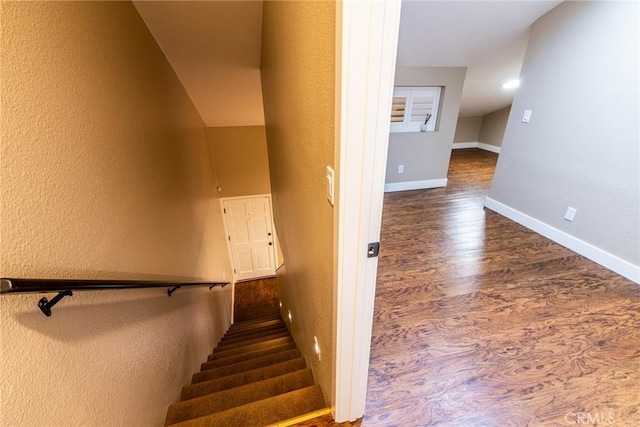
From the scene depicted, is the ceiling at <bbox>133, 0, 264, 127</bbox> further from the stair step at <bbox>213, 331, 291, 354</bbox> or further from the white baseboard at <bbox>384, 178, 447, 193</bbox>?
the stair step at <bbox>213, 331, 291, 354</bbox>

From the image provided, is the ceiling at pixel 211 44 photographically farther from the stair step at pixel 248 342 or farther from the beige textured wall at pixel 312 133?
the stair step at pixel 248 342

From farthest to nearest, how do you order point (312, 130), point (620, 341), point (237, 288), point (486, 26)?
point (237, 288), point (486, 26), point (620, 341), point (312, 130)

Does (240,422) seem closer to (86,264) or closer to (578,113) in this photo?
(86,264)

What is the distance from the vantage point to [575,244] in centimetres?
241

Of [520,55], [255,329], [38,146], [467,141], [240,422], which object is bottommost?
[255,329]

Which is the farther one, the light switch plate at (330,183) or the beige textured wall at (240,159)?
the beige textured wall at (240,159)

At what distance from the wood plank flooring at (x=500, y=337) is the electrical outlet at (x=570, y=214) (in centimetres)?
29

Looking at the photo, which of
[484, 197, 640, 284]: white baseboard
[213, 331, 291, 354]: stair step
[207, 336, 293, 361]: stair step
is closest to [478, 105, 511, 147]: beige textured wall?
[484, 197, 640, 284]: white baseboard

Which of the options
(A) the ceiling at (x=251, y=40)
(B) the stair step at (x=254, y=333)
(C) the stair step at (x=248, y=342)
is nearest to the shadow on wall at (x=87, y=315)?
(C) the stair step at (x=248, y=342)

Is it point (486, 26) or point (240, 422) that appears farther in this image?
point (486, 26)

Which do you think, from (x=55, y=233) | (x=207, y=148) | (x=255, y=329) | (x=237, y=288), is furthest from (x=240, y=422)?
(x=237, y=288)

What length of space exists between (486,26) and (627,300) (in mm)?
2663

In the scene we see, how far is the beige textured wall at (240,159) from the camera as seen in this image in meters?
4.31

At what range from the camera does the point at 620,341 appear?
5.09 ft
